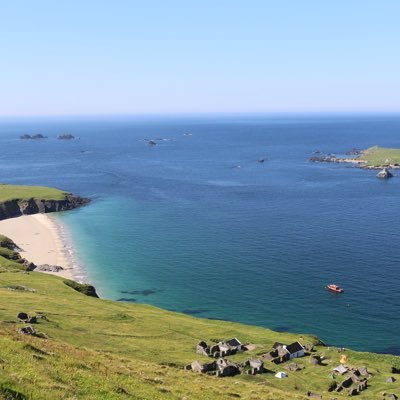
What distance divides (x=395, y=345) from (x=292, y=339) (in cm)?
1917

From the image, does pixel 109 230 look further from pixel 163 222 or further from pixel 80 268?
pixel 80 268

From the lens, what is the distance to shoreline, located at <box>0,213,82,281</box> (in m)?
142

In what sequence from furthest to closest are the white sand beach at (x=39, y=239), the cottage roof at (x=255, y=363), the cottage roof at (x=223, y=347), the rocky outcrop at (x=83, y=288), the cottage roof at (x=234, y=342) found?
1. the white sand beach at (x=39, y=239)
2. the rocky outcrop at (x=83, y=288)
3. the cottage roof at (x=234, y=342)
4. the cottage roof at (x=223, y=347)
5. the cottage roof at (x=255, y=363)

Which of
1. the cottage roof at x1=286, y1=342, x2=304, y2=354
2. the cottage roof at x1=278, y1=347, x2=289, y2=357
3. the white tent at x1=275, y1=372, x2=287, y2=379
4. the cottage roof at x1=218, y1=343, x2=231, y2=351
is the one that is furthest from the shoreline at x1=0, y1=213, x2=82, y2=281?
the white tent at x1=275, y1=372, x2=287, y2=379

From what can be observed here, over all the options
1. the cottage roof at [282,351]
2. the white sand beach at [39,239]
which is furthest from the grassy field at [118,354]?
the white sand beach at [39,239]

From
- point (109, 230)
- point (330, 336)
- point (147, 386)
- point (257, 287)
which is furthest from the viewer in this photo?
point (109, 230)

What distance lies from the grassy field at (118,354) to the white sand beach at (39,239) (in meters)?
15.5

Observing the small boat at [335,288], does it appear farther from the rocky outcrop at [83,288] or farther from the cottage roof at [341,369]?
the rocky outcrop at [83,288]

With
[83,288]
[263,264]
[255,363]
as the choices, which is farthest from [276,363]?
[263,264]

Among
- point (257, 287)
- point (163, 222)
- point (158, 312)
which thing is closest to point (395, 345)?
point (257, 287)

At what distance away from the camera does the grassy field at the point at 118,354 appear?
3117 centimetres

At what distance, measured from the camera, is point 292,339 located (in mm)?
88938

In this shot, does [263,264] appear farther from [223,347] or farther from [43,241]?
[43,241]

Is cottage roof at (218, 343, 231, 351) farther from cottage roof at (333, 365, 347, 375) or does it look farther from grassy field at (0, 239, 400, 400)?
cottage roof at (333, 365, 347, 375)
